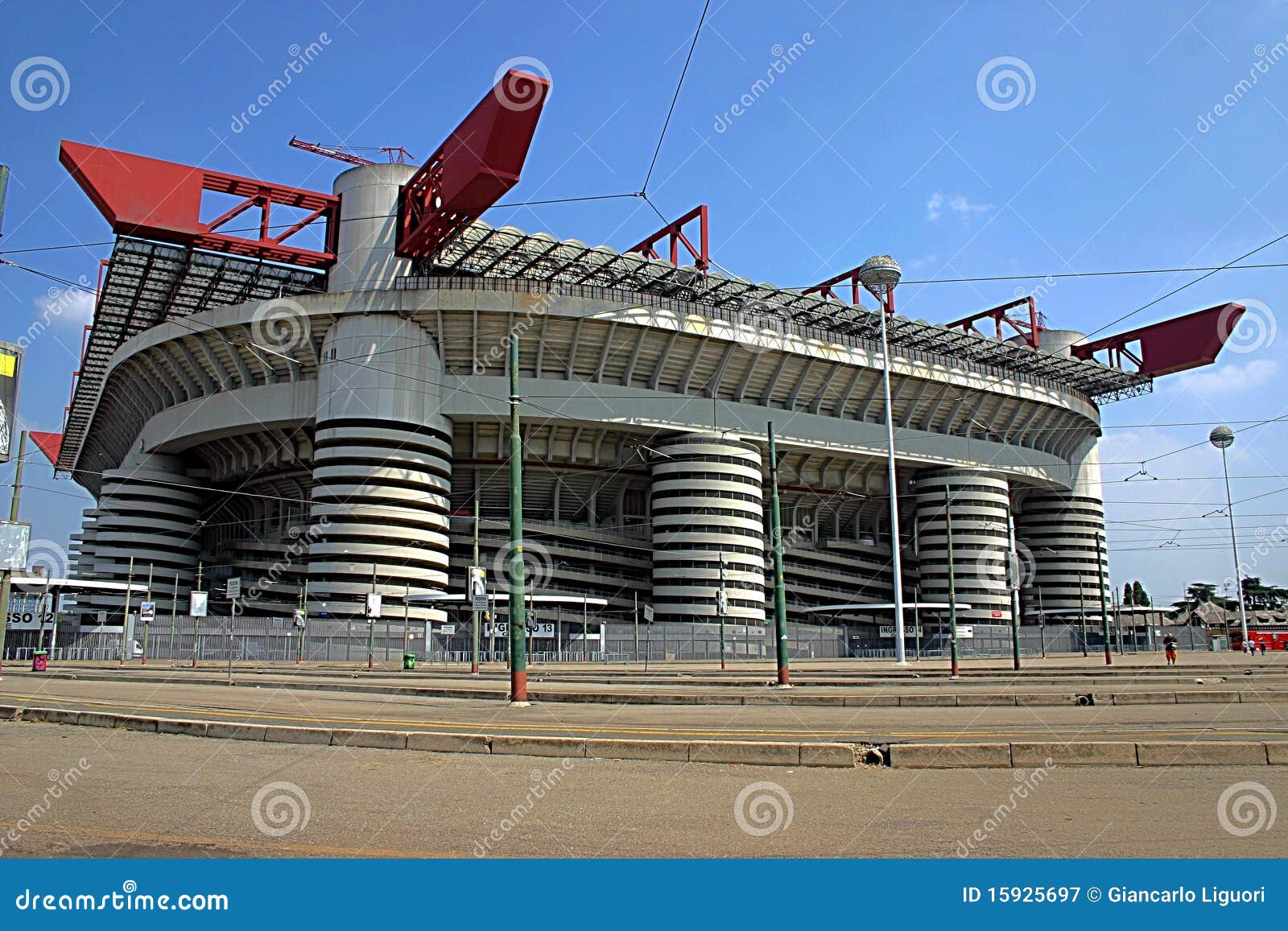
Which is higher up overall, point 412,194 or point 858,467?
point 412,194

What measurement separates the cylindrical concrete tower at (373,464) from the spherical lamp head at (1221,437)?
49.9m

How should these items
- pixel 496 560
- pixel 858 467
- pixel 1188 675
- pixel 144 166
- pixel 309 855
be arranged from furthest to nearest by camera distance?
pixel 858 467
pixel 496 560
pixel 144 166
pixel 1188 675
pixel 309 855

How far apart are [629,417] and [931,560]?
98.3 ft

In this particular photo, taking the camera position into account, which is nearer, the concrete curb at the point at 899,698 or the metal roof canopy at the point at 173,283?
the concrete curb at the point at 899,698

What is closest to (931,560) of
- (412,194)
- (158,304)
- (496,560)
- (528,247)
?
(496,560)

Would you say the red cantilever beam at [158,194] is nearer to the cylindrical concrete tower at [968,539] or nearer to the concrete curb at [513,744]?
the concrete curb at [513,744]

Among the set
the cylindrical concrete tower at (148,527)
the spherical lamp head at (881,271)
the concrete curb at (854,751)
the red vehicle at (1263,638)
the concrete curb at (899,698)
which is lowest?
the red vehicle at (1263,638)

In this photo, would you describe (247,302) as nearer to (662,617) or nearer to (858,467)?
(662,617)

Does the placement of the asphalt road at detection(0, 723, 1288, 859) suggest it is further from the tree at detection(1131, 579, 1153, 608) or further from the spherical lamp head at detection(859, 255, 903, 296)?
the tree at detection(1131, 579, 1153, 608)

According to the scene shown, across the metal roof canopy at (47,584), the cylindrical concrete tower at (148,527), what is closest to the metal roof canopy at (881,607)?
the metal roof canopy at (47,584)

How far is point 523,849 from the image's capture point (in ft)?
19.0

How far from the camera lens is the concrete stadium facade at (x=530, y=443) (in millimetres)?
54438

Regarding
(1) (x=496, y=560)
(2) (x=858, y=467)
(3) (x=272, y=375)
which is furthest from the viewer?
(2) (x=858, y=467)

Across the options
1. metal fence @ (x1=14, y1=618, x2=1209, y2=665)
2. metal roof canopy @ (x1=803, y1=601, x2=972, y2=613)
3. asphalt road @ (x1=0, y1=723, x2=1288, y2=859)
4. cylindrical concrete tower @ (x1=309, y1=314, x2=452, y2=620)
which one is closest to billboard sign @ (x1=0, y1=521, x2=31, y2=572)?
asphalt road @ (x1=0, y1=723, x2=1288, y2=859)
